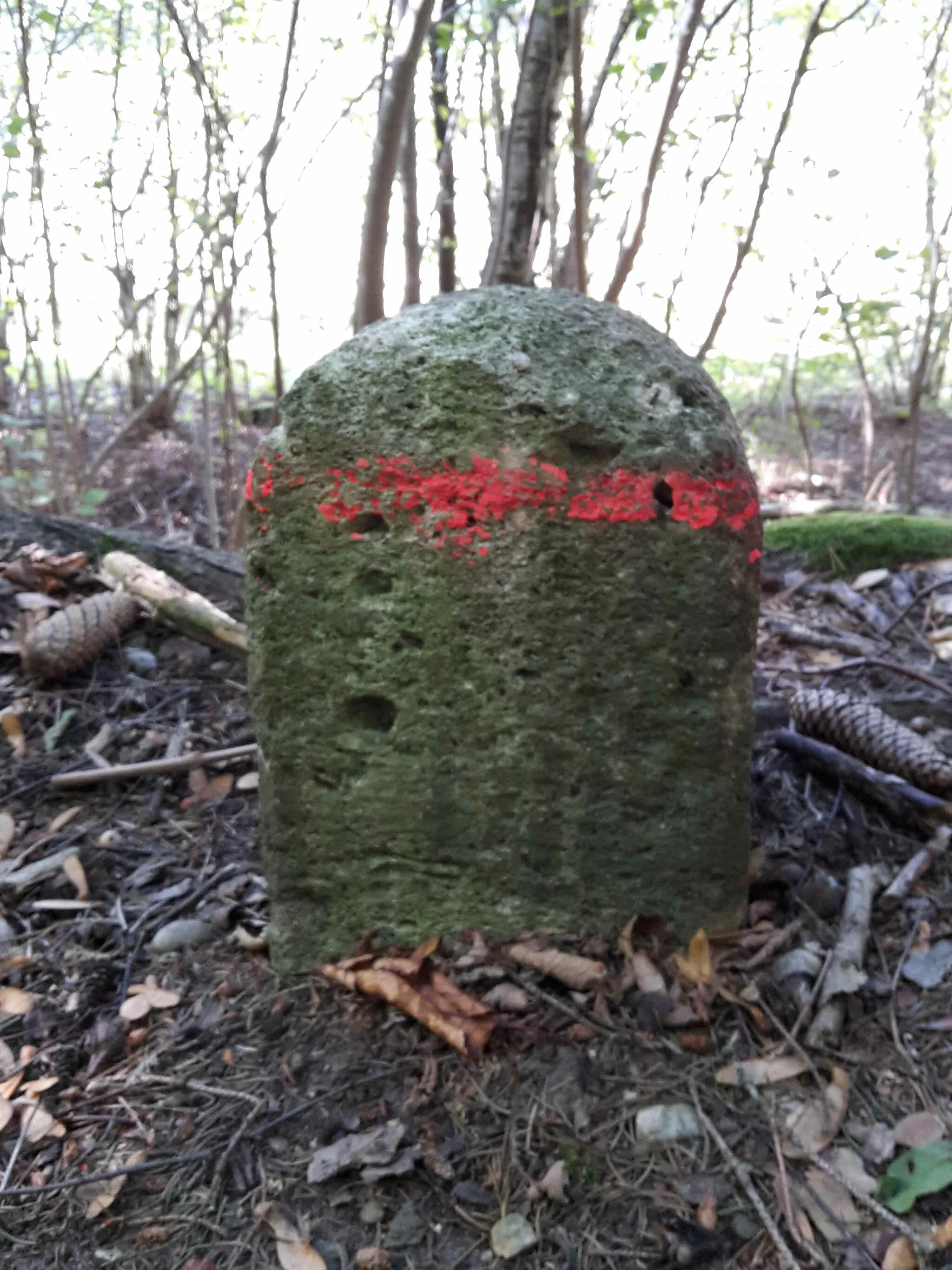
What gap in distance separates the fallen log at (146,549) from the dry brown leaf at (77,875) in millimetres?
1354

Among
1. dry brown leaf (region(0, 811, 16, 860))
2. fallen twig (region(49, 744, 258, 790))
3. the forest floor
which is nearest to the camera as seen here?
the forest floor

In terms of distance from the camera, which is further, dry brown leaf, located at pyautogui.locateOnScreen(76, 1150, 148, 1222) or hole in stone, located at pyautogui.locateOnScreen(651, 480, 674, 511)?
hole in stone, located at pyautogui.locateOnScreen(651, 480, 674, 511)

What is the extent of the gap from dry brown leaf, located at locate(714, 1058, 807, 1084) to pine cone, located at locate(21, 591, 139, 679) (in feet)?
7.69

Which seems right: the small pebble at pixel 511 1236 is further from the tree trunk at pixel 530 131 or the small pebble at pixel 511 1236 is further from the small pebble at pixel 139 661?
the tree trunk at pixel 530 131

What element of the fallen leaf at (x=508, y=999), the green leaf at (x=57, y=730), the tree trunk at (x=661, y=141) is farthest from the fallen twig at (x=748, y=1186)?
the tree trunk at (x=661, y=141)

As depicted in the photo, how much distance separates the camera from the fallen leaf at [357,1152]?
5.24ft

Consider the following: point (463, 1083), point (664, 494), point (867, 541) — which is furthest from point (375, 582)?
point (867, 541)

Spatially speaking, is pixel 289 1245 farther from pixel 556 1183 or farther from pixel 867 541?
pixel 867 541

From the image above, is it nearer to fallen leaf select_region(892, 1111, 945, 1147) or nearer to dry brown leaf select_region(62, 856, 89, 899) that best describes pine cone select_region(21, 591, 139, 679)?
dry brown leaf select_region(62, 856, 89, 899)

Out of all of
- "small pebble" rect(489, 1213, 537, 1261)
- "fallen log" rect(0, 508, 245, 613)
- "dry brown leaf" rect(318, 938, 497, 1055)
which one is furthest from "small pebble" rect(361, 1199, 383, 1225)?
"fallen log" rect(0, 508, 245, 613)

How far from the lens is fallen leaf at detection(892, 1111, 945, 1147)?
160 centimetres

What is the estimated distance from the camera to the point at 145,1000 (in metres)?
2.01

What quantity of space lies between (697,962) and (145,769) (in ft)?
5.35

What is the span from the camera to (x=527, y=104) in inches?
131
